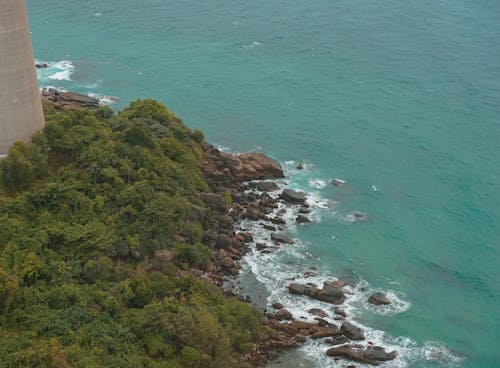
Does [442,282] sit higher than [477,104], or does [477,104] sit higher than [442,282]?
[477,104]

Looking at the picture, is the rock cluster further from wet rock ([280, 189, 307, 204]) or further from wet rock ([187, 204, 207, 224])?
wet rock ([280, 189, 307, 204])

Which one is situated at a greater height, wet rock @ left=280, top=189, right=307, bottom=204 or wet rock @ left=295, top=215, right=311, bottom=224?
wet rock @ left=280, top=189, right=307, bottom=204

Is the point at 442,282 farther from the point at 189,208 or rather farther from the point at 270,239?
the point at 189,208

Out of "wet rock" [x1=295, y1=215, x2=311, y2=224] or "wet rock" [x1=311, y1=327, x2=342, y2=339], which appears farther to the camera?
"wet rock" [x1=295, y1=215, x2=311, y2=224]

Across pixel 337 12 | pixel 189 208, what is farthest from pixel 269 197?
pixel 337 12

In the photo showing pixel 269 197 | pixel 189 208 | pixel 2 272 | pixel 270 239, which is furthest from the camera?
pixel 269 197

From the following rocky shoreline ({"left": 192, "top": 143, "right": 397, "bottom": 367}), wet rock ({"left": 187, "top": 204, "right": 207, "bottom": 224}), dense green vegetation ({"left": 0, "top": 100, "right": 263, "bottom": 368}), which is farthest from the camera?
wet rock ({"left": 187, "top": 204, "right": 207, "bottom": 224})

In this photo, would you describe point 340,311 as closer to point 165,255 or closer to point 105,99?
point 165,255

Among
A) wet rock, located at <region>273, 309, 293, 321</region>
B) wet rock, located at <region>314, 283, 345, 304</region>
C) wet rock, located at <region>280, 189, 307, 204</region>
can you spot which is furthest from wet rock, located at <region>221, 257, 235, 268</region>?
wet rock, located at <region>280, 189, 307, 204</region>
